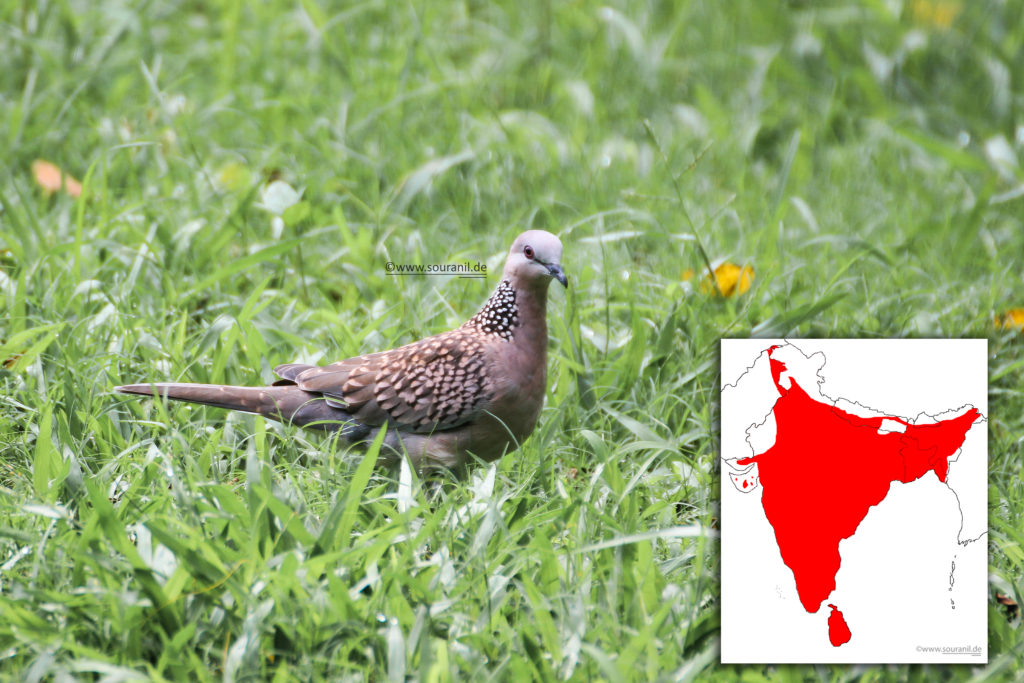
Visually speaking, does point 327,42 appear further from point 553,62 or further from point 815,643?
point 815,643

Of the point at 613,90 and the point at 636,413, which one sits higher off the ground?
the point at 613,90

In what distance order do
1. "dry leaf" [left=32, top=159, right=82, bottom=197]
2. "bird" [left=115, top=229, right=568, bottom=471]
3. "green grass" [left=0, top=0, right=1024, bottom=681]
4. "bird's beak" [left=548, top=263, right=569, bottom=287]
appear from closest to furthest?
"green grass" [left=0, top=0, right=1024, bottom=681], "bird's beak" [left=548, top=263, right=569, bottom=287], "bird" [left=115, top=229, right=568, bottom=471], "dry leaf" [left=32, top=159, right=82, bottom=197]

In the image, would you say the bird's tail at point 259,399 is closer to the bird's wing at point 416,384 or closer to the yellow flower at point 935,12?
the bird's wing at point 416,384

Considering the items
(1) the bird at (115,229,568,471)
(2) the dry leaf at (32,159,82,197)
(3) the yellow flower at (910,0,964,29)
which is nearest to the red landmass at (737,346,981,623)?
(1) the bird at (115,229,568,471)

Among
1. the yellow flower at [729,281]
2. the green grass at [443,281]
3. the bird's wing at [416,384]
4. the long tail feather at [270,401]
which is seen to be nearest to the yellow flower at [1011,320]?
the green grass at [443,281]

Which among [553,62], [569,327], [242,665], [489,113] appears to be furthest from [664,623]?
[553,62]

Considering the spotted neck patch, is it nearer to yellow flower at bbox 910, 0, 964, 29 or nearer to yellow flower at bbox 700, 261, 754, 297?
yellow flower at bbox 700, 261, 754, 297
